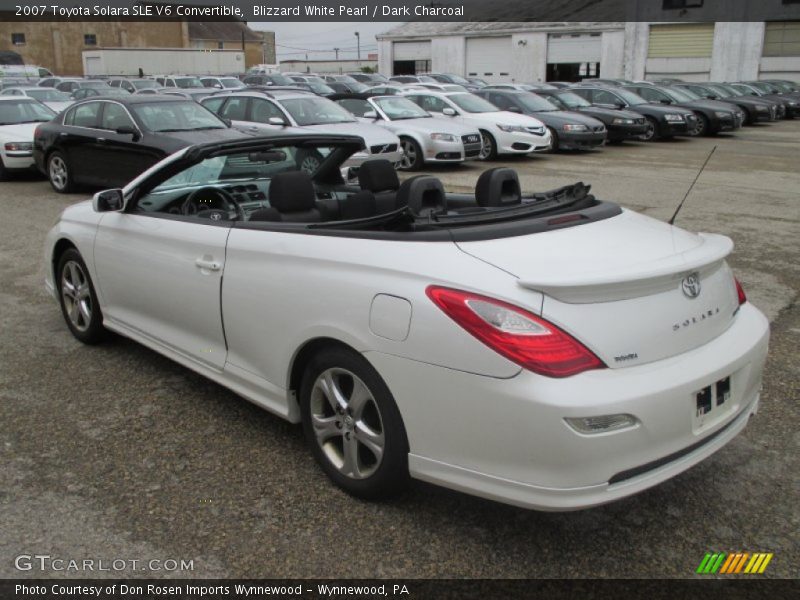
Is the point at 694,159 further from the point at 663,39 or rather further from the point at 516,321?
the point at 663,39

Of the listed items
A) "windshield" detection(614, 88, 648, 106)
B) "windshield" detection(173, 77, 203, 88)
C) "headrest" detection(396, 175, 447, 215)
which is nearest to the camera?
"headrest" detection(396, 175, 447, 215)

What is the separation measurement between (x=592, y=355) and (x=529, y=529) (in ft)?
2.83

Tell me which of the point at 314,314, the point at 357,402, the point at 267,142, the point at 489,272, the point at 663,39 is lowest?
the point at 357,402

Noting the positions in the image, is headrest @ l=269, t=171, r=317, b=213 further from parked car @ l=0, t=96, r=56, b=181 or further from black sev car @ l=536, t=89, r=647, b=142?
black sev car @ l=536, t=89, r=647, b=142

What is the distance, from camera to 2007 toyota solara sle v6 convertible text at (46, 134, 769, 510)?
8.09 feet

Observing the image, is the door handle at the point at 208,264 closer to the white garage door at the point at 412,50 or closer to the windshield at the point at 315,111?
the windshield at the point at 315,111

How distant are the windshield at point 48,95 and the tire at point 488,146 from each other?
10.9 meters

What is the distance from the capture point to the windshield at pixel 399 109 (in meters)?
15.1

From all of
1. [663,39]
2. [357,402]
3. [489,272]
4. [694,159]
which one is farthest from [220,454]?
[663,39]

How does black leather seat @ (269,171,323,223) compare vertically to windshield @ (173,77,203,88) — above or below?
below

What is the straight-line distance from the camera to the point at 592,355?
8.16ft

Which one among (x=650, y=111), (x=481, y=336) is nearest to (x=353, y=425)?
(x=481, y=336)

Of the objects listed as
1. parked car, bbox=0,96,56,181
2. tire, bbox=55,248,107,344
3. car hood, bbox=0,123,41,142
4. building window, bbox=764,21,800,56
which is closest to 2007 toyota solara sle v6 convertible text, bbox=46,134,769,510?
tire, bbox=55,248,107,344

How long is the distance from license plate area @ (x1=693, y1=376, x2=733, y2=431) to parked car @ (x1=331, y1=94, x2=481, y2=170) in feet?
37.6
